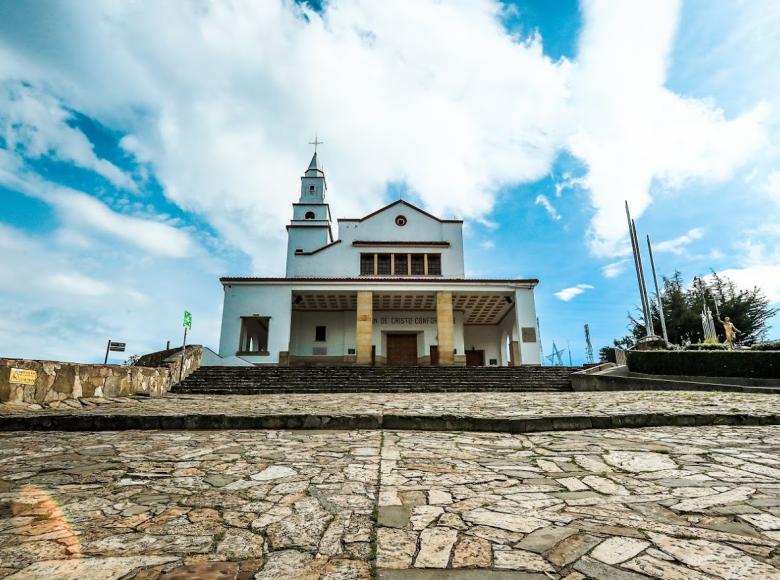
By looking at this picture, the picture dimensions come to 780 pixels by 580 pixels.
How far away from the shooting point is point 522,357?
19.9 m

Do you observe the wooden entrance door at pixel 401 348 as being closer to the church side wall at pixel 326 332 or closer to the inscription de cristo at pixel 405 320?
the inscription de cristo at pixel 405 320

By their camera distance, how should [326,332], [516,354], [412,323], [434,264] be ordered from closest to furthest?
1. [516,354]
2. [326,332]
3. [412,323]
4. [434,264]

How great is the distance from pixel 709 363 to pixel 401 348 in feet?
48.0

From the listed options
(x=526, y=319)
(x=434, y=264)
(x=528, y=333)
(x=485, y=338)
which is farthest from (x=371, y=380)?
(x=485, y=338)

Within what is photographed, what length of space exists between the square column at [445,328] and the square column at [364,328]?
3.23 meters

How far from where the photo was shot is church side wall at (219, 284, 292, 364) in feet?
64.4

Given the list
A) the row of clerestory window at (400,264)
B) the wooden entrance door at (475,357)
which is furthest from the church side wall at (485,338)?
the row of clerestory window at (400,264)

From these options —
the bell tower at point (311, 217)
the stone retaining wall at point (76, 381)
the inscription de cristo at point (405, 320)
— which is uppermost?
the bell tower at point (311, 217)

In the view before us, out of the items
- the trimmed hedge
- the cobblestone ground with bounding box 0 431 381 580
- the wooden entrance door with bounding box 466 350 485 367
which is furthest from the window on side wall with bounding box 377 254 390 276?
the cobblestone ground with bounding box 0 431 381 580

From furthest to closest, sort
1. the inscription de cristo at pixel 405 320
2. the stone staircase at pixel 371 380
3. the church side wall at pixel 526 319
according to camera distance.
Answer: the inscription de cristo at pixel 405 320 → the church side wall at pixel 526 319 → the stone staircase at pixel 371 380

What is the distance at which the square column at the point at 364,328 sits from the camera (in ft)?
65.0

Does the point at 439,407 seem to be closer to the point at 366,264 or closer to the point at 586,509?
the point at 586,509

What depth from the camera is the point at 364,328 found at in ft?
66.3

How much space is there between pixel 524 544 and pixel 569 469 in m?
1.58
